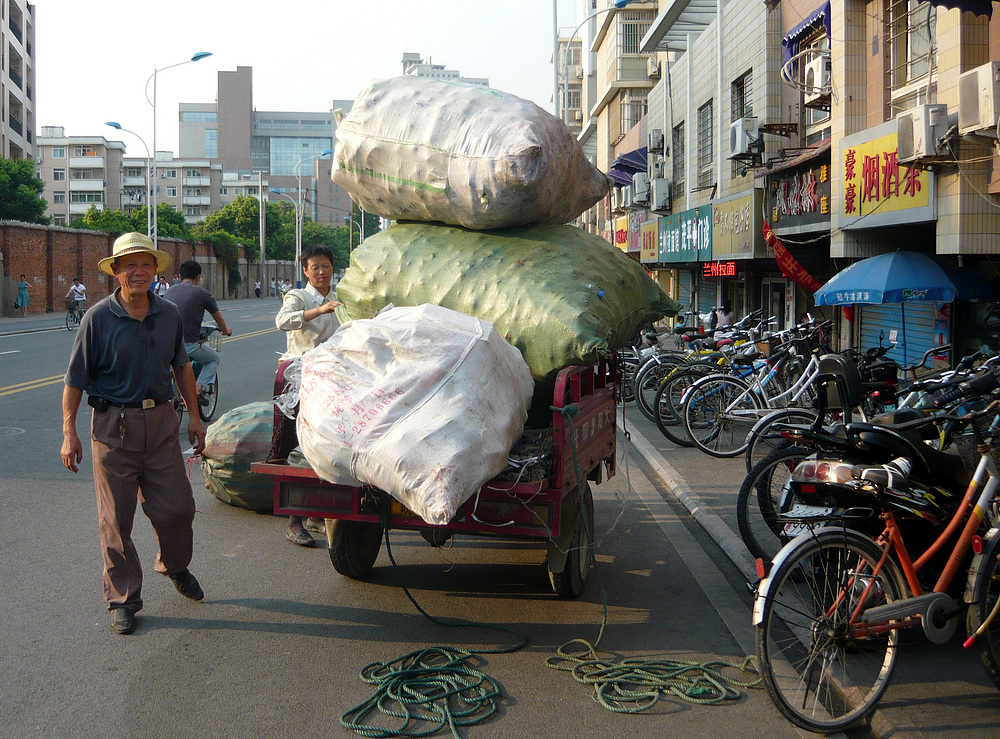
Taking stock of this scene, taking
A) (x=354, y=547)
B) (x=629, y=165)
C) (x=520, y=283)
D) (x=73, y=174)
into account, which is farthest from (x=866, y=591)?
(x=73, y=174)

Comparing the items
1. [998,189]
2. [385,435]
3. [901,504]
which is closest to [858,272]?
[998,189]

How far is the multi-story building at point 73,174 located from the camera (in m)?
99.6

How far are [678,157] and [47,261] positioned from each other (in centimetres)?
2753

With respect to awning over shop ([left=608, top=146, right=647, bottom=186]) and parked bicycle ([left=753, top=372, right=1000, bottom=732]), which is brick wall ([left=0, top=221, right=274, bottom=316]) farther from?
parked bicycle ([left=753, top=372, right=1000, bottom=732])

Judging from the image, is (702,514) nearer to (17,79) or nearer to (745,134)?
(745,134)

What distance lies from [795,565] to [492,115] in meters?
3.00

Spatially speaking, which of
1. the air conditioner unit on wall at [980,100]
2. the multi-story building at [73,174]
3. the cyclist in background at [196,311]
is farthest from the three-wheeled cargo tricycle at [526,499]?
the multi-story building at [73,174]

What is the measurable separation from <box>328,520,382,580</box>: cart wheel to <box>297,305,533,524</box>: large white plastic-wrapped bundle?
113 centimetres

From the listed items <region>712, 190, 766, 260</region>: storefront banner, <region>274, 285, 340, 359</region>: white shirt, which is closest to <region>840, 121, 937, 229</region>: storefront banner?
<region>712, 190, 766, 260</region>: storefront banner

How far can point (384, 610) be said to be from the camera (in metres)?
4.88

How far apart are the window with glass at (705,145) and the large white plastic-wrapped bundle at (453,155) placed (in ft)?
54.7

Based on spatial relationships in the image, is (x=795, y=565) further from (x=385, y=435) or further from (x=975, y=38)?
(x=975, y=38)

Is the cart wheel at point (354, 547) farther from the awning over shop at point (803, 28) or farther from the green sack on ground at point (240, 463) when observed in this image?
the awning over shop at point (803, 28)

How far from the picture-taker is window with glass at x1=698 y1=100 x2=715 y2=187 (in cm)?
2164
